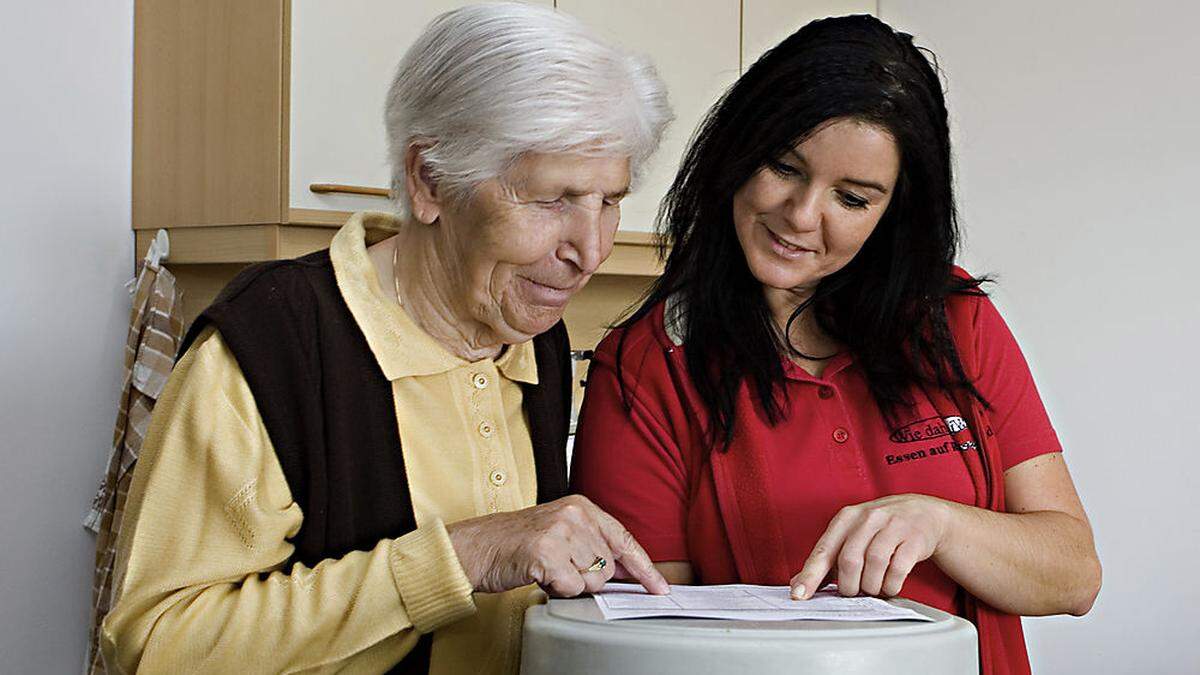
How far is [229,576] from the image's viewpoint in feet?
3.43

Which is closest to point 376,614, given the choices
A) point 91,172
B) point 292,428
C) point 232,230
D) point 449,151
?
point 292,428

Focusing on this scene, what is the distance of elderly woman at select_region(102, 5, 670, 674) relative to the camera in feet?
3.39

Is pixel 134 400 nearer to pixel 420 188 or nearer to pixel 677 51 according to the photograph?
pixel 420 188

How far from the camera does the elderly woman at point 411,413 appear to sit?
103cm

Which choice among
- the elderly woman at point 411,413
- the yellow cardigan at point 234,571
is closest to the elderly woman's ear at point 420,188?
the elderly woman at point 411,413

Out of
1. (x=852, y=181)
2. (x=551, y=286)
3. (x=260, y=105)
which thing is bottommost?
(x=551, y=286)

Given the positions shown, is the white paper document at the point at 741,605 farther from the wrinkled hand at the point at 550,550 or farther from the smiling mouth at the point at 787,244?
the smiling mouth at the point at 787,244

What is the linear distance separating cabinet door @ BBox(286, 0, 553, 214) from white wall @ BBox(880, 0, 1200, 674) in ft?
3.70

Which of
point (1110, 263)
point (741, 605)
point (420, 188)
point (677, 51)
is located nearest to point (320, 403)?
point (420, 188)

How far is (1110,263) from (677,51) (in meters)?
0.87

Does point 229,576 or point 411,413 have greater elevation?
point 411,413

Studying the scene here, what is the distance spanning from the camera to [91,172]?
6.89ft

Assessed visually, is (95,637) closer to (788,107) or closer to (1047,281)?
(788,107)

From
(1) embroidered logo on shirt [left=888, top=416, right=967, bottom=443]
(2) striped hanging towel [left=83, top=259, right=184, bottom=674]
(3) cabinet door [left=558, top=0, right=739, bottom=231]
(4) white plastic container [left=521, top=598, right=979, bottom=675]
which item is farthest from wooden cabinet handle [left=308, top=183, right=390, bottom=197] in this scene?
(4) white plastic container [left=521, top=598, right=979, bottom=675]
